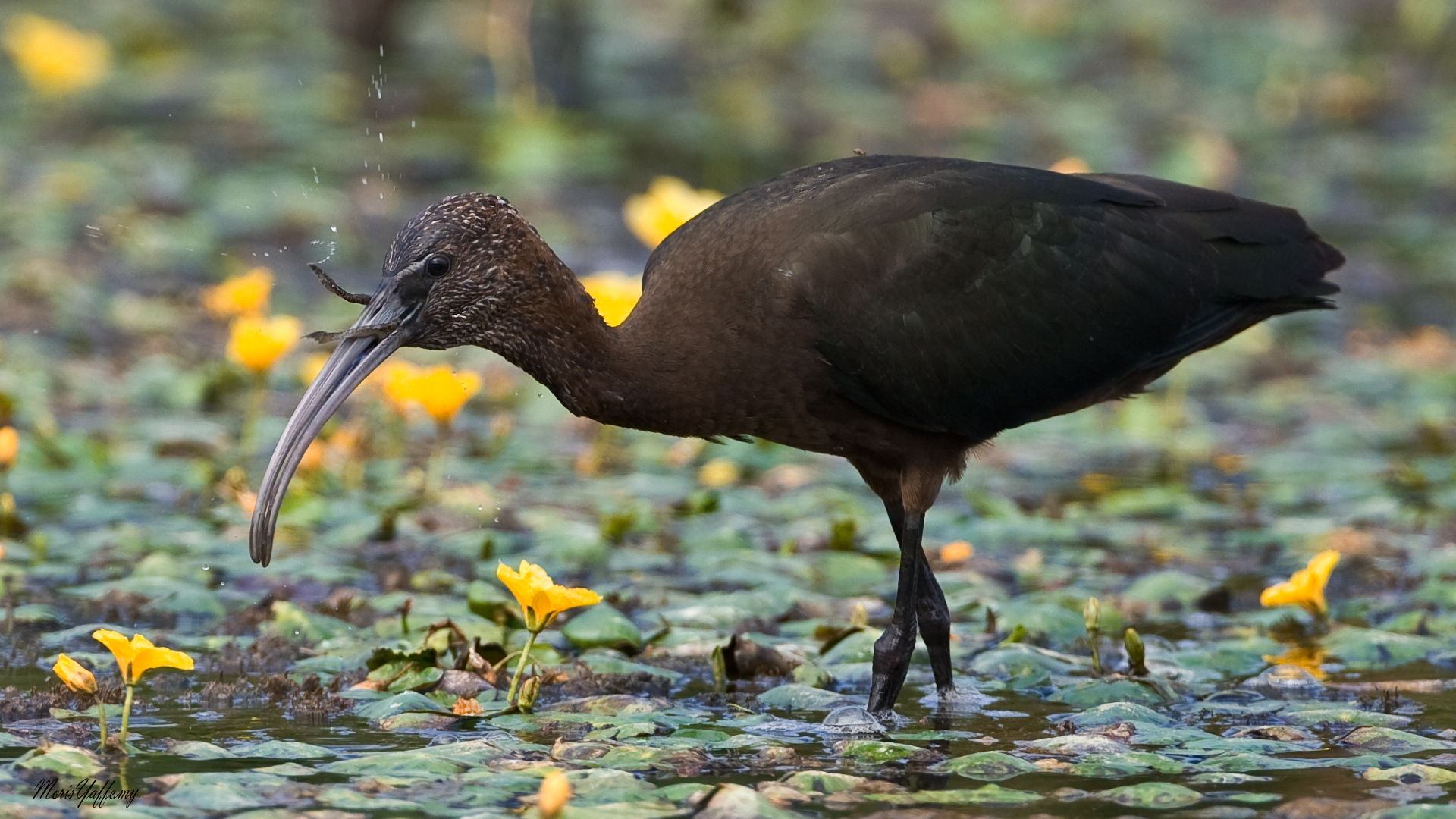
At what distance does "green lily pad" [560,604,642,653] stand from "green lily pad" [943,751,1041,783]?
1.25 meters

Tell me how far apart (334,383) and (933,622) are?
173 centimetres

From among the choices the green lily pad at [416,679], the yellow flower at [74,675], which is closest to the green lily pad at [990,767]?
the green lily pad at [416,679]

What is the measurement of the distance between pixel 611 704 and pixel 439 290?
1096 millimetres

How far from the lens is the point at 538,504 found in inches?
274

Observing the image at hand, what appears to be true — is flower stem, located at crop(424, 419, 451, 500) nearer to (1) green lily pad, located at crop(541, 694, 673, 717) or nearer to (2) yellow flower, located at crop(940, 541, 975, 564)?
(2) yellow flower, located at crop(940, 541, 975, 564)

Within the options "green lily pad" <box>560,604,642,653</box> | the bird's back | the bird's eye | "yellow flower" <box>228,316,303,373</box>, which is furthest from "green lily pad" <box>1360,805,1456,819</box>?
"yellow flower" <box>228,316,303,373</box>

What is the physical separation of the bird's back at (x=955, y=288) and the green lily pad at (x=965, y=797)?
1123 mm

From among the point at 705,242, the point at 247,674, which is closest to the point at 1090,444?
the point at 705,242

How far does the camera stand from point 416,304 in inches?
185

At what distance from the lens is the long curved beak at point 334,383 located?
467cm

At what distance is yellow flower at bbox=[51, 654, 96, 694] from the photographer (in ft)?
13.9

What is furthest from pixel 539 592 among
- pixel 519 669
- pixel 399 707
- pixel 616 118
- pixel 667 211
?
pixel 616 118

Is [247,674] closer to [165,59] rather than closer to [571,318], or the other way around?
[571,318]

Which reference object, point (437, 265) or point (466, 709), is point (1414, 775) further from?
point (437, 265)
